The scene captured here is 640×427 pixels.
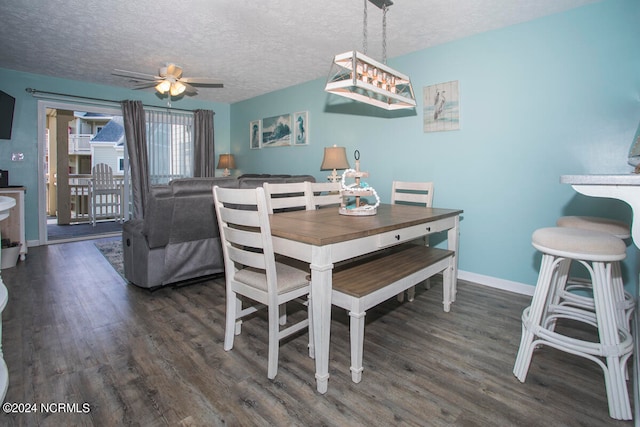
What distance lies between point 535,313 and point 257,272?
4.64 ft

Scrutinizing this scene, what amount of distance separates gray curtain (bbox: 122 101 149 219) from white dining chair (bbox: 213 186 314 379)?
402 centimetres

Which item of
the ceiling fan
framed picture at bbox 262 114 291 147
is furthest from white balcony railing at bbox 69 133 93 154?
the ceiling fan

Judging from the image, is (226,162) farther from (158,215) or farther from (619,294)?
(619,294)

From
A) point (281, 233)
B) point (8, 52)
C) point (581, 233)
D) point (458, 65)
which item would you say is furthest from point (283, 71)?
point (581, 233)

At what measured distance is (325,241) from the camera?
1494mm

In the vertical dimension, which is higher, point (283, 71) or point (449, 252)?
point (283, 71)

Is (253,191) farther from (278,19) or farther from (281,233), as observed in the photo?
(278,19)

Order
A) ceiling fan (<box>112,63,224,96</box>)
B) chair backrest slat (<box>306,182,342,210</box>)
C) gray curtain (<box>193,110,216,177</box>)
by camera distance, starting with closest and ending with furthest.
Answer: chair backrest slat (<box>306,182,342,210</box>)
ceiling fan (<box>112,63,224,96</box>)
gray curtain (<box>193,110,216,177</box>)

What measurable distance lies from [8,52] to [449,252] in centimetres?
505

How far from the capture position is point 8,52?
12.2 ft

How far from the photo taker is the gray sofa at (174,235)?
2693mm

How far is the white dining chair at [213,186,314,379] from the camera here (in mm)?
1594

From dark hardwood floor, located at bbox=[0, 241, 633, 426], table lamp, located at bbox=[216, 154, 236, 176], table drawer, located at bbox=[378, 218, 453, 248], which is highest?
table lamp, located at bbox=[216, 154, 236, 176]

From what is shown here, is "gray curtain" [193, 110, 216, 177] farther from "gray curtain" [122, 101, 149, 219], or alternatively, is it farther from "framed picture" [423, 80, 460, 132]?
"framed picture" [423, 80, 460, 132]
